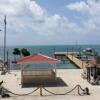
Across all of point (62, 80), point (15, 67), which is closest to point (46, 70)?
point (62, 80)

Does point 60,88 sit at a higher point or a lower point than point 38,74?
lower

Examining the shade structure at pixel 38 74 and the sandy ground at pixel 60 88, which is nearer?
the sandy ground at pixel 60 88

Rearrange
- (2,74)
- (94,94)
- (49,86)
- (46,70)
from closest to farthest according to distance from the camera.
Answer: (94,94) < (49,86) < (46,70) < (2,74)

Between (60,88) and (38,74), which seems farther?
(38,74)

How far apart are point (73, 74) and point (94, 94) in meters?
13.8

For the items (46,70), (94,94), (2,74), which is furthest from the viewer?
(2,74)

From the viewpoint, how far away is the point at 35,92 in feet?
98.9

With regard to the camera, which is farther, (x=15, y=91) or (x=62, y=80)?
(x=62, y=80)

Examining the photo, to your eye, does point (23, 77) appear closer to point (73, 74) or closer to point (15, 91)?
point (15, 91)

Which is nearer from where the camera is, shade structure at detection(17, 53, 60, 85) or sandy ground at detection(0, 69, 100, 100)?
sandy ground at detection(0, 69, 100, 100)

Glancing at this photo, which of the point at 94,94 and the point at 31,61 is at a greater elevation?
the point at 31,61

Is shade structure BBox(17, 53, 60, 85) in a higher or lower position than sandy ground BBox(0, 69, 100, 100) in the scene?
higher

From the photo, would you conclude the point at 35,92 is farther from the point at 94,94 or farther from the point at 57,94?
the point at 94,94

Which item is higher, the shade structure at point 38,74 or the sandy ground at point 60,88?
the shade structure at point 38,74
